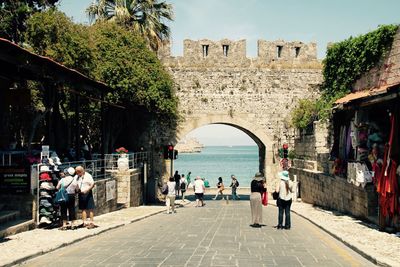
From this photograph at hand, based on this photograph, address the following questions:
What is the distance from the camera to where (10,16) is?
24484 millimetres

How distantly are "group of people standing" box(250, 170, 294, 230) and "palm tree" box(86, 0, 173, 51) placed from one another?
55.5 ft

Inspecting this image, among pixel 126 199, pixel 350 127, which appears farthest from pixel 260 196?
pixel 126 199

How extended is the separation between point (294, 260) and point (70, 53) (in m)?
16.8

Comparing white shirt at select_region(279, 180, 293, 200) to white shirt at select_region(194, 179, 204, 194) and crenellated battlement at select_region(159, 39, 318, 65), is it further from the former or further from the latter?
crenellated battlement at select_region(159, 39, 318, 65)

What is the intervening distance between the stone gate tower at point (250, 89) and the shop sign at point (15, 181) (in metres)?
17.7

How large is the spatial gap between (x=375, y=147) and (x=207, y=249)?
224 inches

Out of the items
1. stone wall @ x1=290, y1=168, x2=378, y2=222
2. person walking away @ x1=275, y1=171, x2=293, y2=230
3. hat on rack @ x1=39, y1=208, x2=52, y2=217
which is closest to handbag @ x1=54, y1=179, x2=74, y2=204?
hat on rack @ x1=39, y1=208, x2=52, y2=217

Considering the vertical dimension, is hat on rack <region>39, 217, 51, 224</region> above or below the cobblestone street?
above

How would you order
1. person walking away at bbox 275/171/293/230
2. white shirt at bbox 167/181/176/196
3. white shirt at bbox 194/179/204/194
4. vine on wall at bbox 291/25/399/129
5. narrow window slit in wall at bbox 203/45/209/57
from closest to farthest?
person walking away at bbox 275/171/293/230, vine on wall at bbox 291/25/399/129, white shirt at bbox 167/181/176/196, white shirt at bbox 194/179/204/194, narrow window slit in wall at bbox 203/45/209/57

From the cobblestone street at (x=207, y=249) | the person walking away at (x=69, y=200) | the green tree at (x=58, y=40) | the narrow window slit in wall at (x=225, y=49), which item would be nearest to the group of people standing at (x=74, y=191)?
the person walking away at (x=69, y=200)

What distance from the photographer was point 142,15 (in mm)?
29375

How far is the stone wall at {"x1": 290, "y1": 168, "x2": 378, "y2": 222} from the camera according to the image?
1366 centimetres

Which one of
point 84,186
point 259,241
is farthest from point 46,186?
→ point 259,241

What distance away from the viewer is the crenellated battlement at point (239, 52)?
1150 inches
